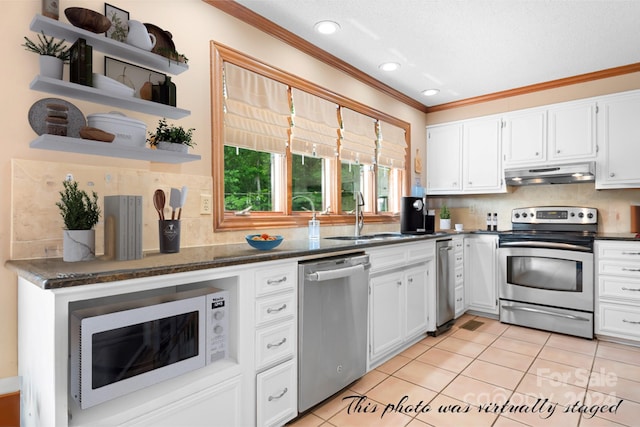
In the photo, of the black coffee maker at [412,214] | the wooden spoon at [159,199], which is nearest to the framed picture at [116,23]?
the wooden spoon at [159,199]

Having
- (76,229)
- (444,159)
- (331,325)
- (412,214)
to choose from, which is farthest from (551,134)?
(76,229)

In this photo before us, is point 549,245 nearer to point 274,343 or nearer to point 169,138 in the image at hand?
point 274,343

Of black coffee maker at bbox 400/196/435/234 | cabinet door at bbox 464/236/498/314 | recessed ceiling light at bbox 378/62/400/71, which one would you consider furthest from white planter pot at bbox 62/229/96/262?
cabinet door at bbox 464/236/498/314

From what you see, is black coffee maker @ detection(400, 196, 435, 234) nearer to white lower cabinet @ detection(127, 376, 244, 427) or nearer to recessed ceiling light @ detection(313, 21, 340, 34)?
recessed ceiling light @ detection(313, 21, 340, 34)

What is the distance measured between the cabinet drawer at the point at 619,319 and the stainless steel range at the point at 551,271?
0.09 meters

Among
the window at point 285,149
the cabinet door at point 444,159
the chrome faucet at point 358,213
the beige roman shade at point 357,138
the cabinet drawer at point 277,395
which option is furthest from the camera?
the cabinet door at point 444,159

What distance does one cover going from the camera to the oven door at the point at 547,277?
3.26 m

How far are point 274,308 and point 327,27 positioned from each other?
2.10 m

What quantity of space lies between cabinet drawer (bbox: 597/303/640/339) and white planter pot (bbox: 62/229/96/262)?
400 centimetres

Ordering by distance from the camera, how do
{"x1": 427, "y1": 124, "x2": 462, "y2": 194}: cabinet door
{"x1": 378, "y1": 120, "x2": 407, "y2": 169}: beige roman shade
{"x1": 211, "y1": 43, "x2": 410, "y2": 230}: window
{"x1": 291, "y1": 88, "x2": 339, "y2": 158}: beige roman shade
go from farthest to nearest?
{"x1": 427, "y1": 124, "x2": 462, "y2": 194}: cabinet door → {"x1": 378, "y1": 120, "x2": 407, "y2": 169}: beige roman shade → {"x1": 291, "y1": 88, "x2": 339, "y2": 158}: beige roman shade → {"x1": 211, "y1": 43, "x2": 410, "y2": 230}: window

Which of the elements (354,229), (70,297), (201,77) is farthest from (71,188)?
(354,229)

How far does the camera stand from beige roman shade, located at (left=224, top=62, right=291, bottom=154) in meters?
2.41

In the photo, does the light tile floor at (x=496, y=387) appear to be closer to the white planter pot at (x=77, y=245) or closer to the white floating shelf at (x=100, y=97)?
the white planter pot at (x=77, y=245)

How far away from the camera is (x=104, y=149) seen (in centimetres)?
168
